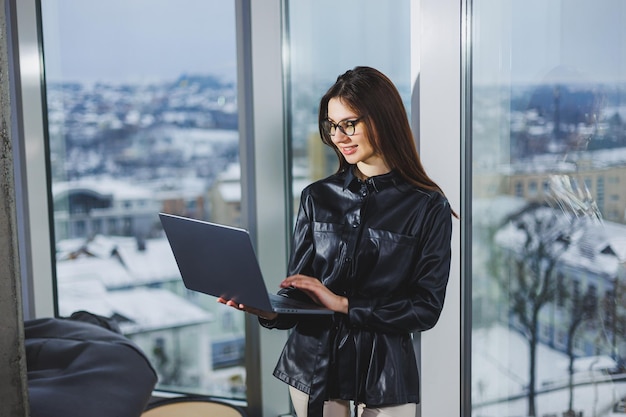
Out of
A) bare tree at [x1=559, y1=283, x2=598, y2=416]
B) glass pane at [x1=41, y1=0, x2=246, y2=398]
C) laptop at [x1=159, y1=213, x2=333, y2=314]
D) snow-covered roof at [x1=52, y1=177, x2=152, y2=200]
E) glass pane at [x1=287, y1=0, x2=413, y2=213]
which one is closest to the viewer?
laptop at [x1=159, y1=213, x2=333, y2=314]

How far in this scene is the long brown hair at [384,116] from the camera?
180 cm

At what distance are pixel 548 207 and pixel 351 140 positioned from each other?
0.54 metres

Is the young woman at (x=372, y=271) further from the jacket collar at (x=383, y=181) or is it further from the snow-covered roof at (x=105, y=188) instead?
the snow-covered roof at (x=105, y=188)

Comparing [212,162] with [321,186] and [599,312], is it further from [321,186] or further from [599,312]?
[599,312]

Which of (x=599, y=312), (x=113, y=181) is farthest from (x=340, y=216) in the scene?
(x=113, y=181)

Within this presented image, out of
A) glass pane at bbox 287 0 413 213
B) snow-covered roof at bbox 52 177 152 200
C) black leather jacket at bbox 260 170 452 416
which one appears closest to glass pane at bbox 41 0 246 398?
snow-covered roof at bbox 52 177 152 200

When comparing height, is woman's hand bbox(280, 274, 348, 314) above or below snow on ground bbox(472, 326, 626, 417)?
above

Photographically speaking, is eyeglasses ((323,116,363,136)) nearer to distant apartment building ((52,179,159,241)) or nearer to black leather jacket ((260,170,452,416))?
black leather jacket ((260,170,452,416))

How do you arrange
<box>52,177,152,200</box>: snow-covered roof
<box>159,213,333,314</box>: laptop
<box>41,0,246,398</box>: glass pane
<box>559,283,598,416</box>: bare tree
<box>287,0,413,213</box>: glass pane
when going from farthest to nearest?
1. <box>52,177,152,200</box>: snow-covered roof
2. <box>41,0,246,398</box>: glass pane
3. <box>287,0,413,213</box>: glass pane
4. <box>559,283,598,416</box>: bare tree
5. <box>159,213,333,314</box>: laptop

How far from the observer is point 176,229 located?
5.95ft

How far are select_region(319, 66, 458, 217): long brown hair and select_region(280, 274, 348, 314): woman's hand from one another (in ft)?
1.15

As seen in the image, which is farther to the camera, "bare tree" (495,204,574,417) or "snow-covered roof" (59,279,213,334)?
"snow-covered roof" (59,279,213,334)

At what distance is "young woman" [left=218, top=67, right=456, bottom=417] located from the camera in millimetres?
1786

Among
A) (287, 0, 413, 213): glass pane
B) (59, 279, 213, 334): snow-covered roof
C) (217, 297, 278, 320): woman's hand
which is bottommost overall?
(59, 279, 213, 334): snow-covered roof
